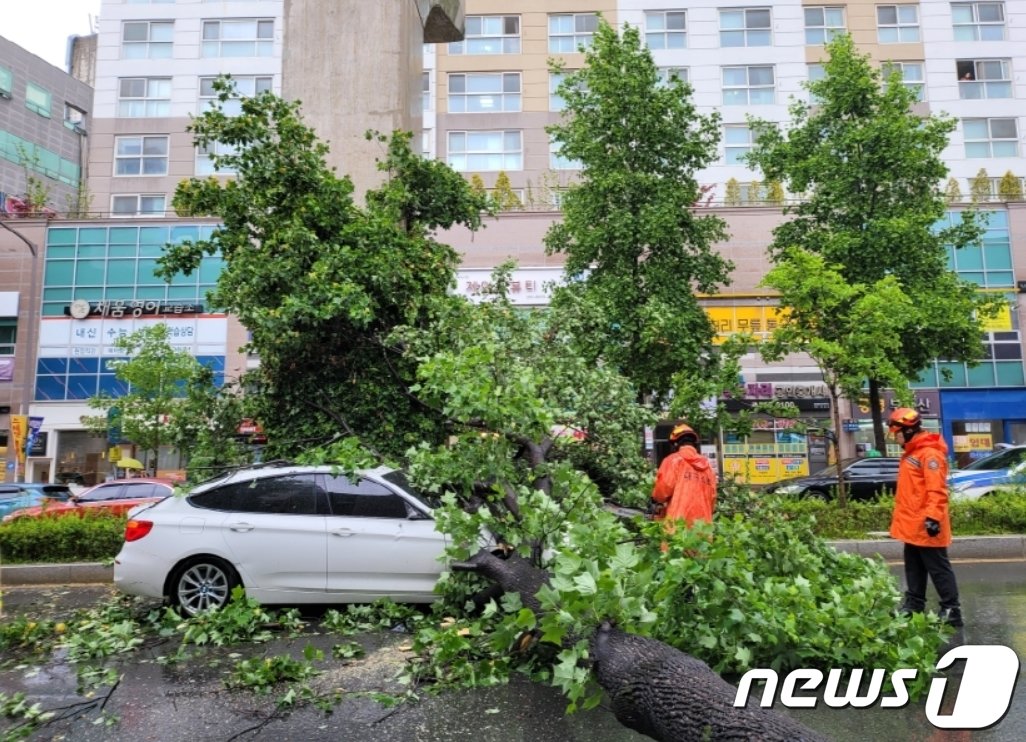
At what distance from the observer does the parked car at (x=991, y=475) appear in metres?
13.8

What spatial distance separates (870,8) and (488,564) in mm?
35657

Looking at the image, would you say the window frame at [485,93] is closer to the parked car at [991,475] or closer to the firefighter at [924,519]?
the parked car at [991,475]

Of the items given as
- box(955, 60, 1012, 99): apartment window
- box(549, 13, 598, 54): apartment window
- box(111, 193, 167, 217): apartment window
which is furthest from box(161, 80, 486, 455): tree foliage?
box(955, 60, 1012, 99): apartment window

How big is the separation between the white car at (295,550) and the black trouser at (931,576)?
3.69m

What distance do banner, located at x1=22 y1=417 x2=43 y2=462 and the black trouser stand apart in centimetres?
2878

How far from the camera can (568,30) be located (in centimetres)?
3241

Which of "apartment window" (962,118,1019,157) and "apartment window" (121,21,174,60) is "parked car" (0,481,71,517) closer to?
"apartment window" (121,21,174,60)

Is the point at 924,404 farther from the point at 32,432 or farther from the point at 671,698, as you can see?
the point at 32,432

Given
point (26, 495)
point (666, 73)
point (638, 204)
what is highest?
point (666, 73)

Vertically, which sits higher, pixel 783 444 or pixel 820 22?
pixel 820 22

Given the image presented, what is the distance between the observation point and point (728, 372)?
35.4 feet

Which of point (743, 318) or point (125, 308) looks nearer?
point (743, 318)

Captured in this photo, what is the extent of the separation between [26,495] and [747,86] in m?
29.7

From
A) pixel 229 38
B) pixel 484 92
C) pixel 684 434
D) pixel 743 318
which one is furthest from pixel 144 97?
pixel 684 434
